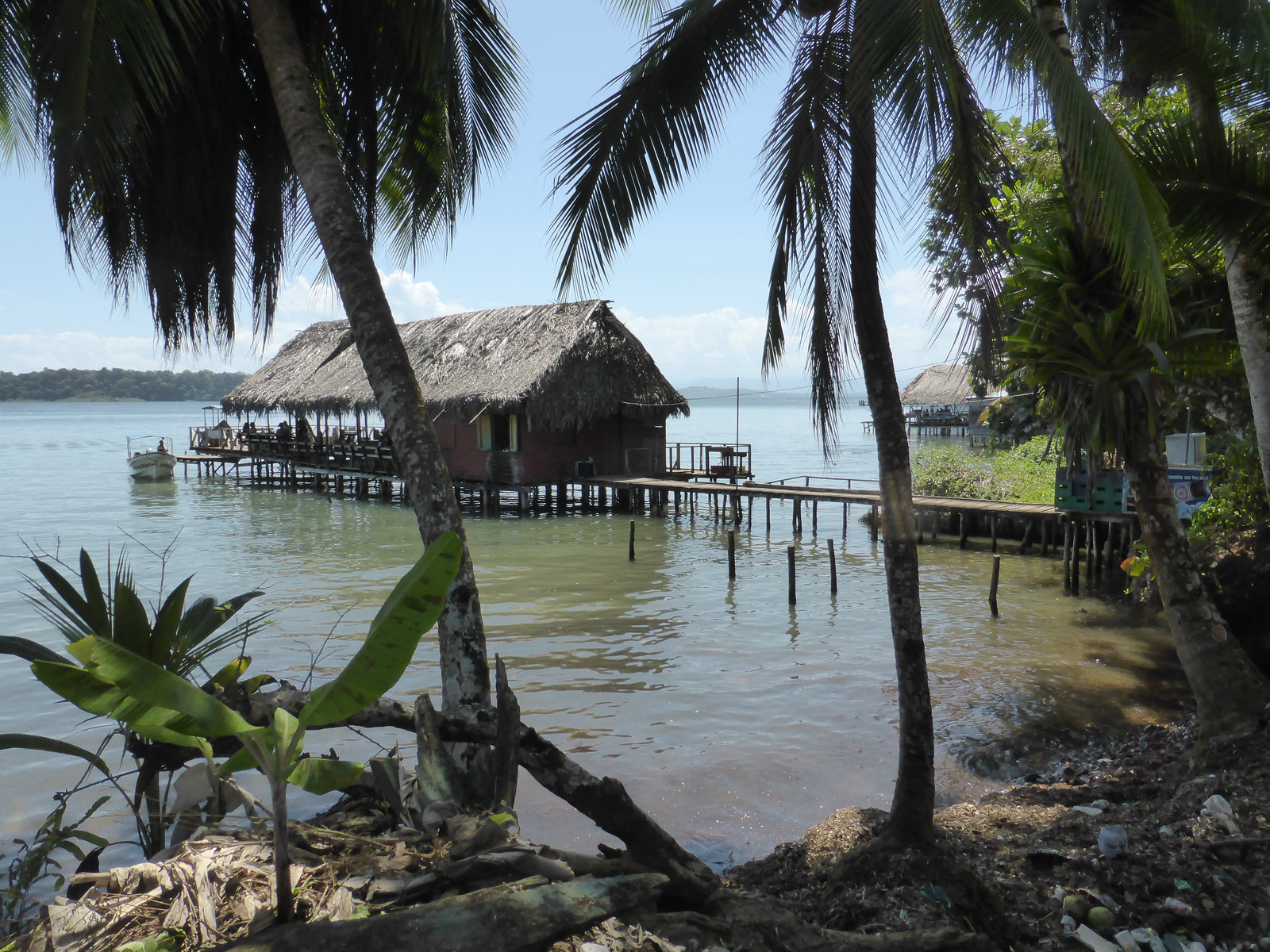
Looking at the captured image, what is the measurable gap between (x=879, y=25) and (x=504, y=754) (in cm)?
343

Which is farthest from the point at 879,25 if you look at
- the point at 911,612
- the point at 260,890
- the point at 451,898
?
the point at 260,890

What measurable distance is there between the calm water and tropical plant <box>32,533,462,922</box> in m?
1.90

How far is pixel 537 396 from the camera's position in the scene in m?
23.0

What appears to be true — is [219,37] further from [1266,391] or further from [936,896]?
[1266,391]

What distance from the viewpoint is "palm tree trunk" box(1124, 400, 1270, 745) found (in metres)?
5.54

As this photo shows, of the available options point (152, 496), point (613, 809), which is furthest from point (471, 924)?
point (152, 496)

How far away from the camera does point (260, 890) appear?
2.65 meters

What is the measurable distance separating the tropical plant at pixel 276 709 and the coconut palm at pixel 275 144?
154 centimetres

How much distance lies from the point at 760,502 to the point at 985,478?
30.5 ft

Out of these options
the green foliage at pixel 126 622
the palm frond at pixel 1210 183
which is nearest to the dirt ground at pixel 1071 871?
the green foliage at pixel 126 622

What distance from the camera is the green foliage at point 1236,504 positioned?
8.34m

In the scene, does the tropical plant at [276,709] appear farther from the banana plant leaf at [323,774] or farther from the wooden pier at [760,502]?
the wooden pier at [760,502]

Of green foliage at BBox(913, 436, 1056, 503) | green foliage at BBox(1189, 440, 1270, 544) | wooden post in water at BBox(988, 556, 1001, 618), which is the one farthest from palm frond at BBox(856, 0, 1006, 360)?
green foliage at BBox(913, 436, 1056, 503)

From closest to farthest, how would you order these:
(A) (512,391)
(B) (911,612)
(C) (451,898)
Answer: (C) (451,898) < (B) (911,612) < (A) (512,391)
